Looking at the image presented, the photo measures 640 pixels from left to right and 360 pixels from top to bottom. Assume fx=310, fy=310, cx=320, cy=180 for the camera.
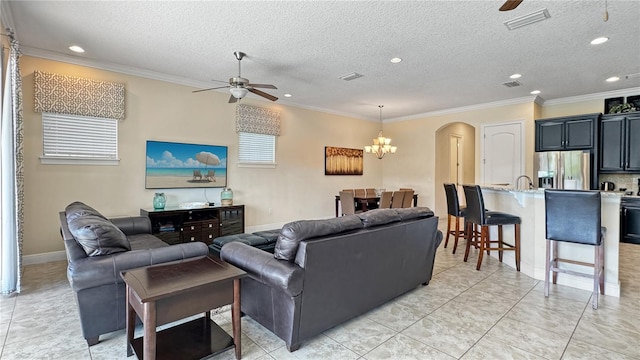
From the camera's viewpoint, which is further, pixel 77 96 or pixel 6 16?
pixel 77 96

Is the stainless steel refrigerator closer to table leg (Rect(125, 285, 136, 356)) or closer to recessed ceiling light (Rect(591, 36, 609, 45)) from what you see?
recessed ceiling light (Rect(591, 36, 609, 45))

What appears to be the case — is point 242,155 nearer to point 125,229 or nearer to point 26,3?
point 125,229

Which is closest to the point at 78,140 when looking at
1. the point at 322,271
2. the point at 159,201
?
the point at 159,201

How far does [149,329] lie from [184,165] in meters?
4.11

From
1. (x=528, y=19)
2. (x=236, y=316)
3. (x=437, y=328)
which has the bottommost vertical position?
(x=437, y=328)

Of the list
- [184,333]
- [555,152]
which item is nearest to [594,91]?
[555,152]

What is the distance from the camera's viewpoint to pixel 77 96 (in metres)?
4.42

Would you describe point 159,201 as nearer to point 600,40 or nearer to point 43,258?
point 43,258

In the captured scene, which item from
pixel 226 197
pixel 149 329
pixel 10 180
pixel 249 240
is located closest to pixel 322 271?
pixel 149 329

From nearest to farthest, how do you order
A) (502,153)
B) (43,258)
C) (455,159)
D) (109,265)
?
(109,265) < (43,258) < (502,153) < (455,159)

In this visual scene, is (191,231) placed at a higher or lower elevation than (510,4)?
lower

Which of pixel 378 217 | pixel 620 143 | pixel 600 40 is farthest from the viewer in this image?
pixel 620 143

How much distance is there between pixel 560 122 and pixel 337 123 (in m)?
4.77

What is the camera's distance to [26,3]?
2.99 metres
